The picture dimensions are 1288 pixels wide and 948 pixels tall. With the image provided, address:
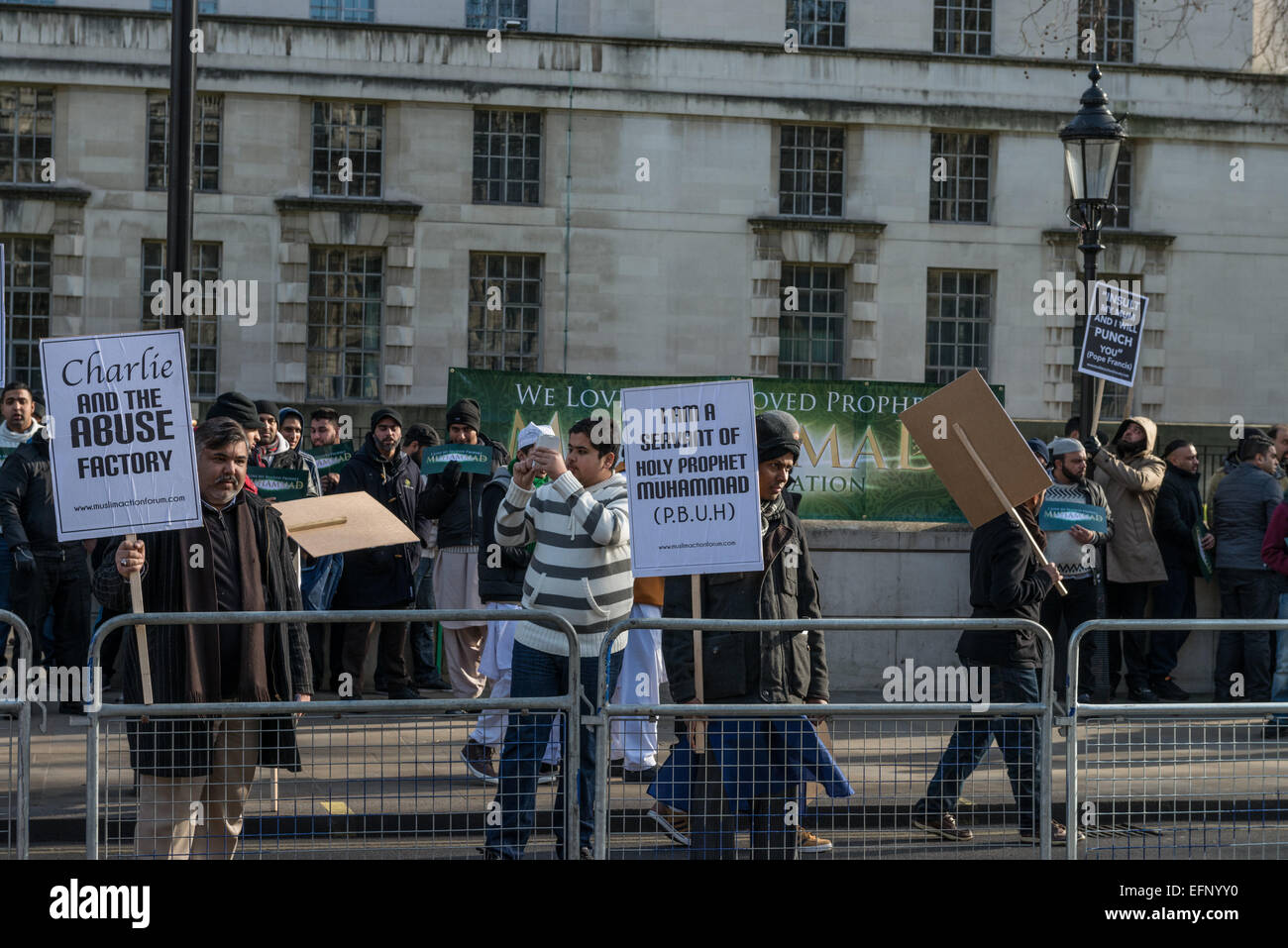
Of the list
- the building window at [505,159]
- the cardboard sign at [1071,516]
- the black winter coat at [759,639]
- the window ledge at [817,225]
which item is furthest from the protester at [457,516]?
the window ledge at [817,225]

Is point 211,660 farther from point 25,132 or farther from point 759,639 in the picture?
point 25,132

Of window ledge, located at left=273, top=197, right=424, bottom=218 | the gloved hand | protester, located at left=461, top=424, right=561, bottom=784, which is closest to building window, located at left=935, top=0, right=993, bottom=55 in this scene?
window ledge, located at left=273, top=197, right=424, bottom=218

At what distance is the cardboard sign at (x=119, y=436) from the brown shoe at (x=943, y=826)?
3162 mm

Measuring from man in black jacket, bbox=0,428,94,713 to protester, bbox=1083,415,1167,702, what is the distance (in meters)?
7.36

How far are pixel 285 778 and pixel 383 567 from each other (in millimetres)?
5041

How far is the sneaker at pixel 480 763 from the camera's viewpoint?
5.97m

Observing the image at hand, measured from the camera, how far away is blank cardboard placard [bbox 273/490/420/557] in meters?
8.45

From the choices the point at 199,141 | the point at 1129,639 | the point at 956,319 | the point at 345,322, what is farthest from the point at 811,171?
the point at 1129,639

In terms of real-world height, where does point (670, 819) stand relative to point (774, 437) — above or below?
below

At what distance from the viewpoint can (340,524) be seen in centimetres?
866

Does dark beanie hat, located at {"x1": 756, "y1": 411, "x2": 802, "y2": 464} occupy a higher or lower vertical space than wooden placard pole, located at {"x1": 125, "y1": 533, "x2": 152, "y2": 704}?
higher

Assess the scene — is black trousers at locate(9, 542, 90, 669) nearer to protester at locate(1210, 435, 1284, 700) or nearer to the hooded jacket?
the hooded jacket

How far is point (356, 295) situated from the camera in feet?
94.8
